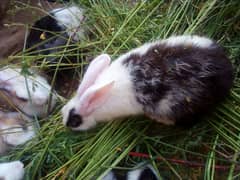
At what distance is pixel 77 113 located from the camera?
121 inches

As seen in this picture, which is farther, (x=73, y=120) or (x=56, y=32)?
(x=56, y=32)

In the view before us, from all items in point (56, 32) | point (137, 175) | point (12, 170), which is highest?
point (56, 32)

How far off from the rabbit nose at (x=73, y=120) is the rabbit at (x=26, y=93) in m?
0.35

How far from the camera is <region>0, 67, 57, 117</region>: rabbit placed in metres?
Result: 3.44

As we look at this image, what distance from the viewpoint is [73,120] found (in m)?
3.09

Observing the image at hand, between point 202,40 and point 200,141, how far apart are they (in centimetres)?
56

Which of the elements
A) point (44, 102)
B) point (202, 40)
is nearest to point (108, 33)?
point (44, 102)

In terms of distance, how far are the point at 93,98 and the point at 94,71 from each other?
0.56 feet

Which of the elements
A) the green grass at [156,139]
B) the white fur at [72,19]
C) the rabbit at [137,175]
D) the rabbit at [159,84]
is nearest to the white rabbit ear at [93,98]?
the rabbit at [159,84]

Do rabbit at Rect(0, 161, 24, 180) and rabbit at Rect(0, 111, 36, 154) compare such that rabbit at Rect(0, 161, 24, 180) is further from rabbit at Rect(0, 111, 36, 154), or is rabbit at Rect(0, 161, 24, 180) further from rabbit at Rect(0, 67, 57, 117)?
rabbit at Rect(0, 67, 57, 117)

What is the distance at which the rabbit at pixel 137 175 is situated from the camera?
114 inches

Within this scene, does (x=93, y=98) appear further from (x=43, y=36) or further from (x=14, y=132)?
(x=43, y=36)

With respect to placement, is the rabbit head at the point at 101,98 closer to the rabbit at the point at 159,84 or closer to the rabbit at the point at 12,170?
the rabbit at the point at 159,84

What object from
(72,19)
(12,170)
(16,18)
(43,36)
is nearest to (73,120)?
(12,170)
